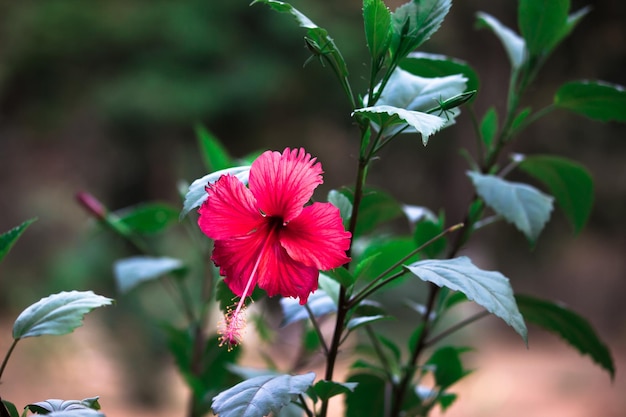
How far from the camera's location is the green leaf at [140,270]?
0.71 meters

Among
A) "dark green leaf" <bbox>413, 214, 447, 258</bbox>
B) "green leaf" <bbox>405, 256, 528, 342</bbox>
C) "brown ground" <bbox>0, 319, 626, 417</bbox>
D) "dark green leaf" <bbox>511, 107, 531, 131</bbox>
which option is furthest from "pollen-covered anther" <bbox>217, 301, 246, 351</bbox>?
"brown ground" <bbox>0, 319, 626, 417</bbox>

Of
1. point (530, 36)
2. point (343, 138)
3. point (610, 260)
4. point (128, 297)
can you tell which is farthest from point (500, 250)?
point (530, 36)

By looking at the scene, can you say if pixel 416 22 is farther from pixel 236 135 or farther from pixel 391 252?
pixel 236 135

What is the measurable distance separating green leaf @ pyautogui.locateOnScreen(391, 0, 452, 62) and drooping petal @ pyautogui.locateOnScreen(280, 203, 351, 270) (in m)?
0.13

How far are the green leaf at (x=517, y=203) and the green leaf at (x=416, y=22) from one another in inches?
6.8

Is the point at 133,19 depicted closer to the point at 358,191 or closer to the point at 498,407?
the point at 498,407

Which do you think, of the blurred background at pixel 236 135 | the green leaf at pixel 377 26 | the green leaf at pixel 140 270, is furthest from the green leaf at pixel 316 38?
the blurred background at pixel 236 135

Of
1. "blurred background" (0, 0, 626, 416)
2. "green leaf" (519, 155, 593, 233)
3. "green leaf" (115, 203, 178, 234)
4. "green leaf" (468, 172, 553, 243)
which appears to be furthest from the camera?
"blurred background" (0, 0, 626, 416)

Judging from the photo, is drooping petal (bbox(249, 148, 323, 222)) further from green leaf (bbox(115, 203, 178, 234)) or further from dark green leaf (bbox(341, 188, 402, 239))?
green leaf (bbox(115, 203, 178, 234))

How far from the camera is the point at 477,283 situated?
1.30 feet

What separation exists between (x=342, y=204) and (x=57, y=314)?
197mm

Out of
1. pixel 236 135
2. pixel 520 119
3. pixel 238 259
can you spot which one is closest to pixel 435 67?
pixel 520 119

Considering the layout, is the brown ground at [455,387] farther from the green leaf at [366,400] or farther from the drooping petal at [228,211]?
the drooping petal at [228,211]

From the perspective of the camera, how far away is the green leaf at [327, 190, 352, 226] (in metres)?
0.44
